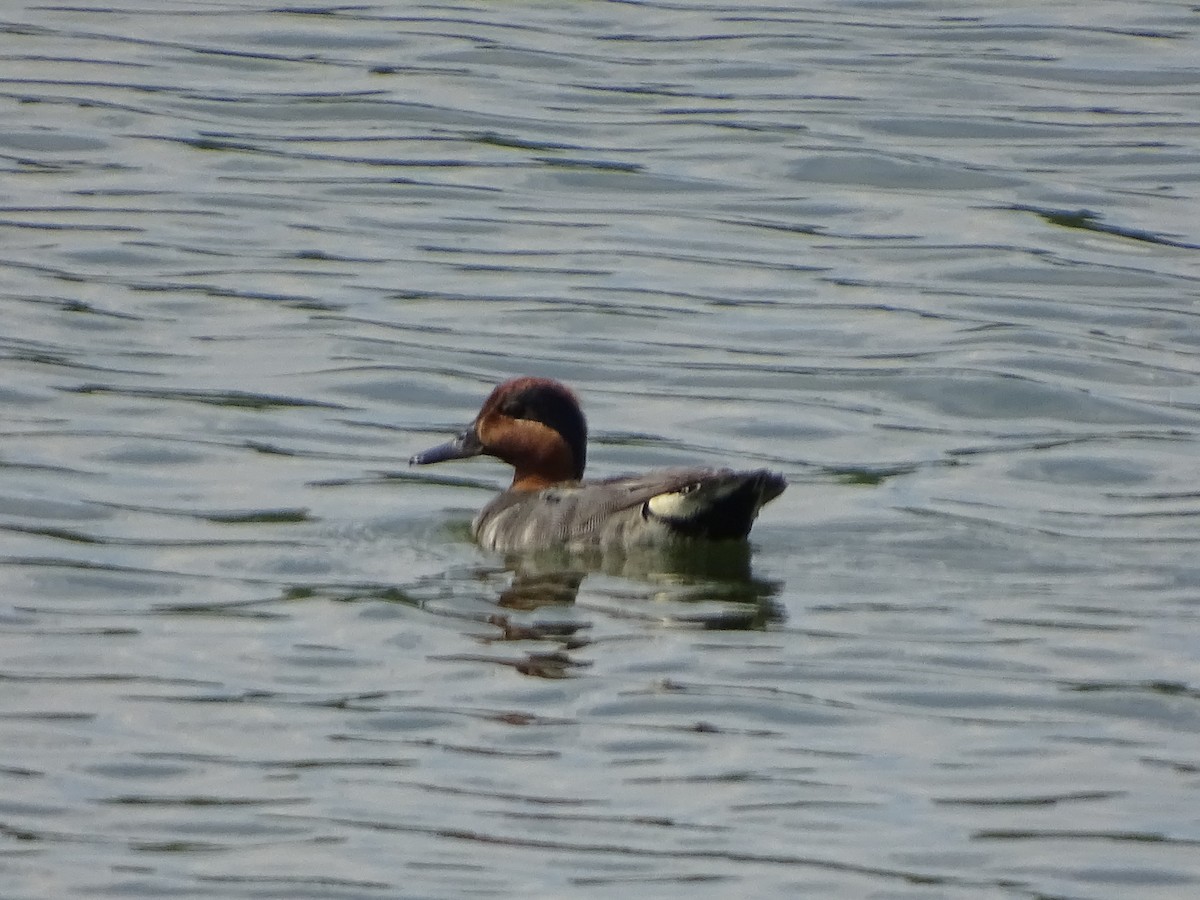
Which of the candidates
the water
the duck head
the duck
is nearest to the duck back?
the duck

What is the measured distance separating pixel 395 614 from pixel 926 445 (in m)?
3.97

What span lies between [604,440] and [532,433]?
1.44 meters

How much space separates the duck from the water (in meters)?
0.21

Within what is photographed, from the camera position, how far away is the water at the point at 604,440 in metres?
7.48

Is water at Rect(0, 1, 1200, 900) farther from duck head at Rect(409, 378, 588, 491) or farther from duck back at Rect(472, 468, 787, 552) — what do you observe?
duck head at Rect(409, 378, 588, 491)

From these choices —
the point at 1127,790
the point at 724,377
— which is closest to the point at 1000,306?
the point at 724,377

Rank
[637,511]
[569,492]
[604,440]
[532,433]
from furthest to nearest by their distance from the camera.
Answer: [604,440], [532,433], [569,492], [637,511]

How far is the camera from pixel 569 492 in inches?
437

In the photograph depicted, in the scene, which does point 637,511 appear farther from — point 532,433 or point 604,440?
point 604,440

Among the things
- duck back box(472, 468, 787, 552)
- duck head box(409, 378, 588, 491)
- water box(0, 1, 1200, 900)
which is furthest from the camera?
duck head box(409, 378, 588, 491)

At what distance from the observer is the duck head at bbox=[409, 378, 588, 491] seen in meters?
11.7

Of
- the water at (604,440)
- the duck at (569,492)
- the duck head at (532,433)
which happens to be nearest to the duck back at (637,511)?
the duck at (569,492)

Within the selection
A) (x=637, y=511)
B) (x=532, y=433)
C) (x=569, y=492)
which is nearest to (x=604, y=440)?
(x=532, y=433)

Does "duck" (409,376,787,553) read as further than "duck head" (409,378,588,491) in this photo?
No
